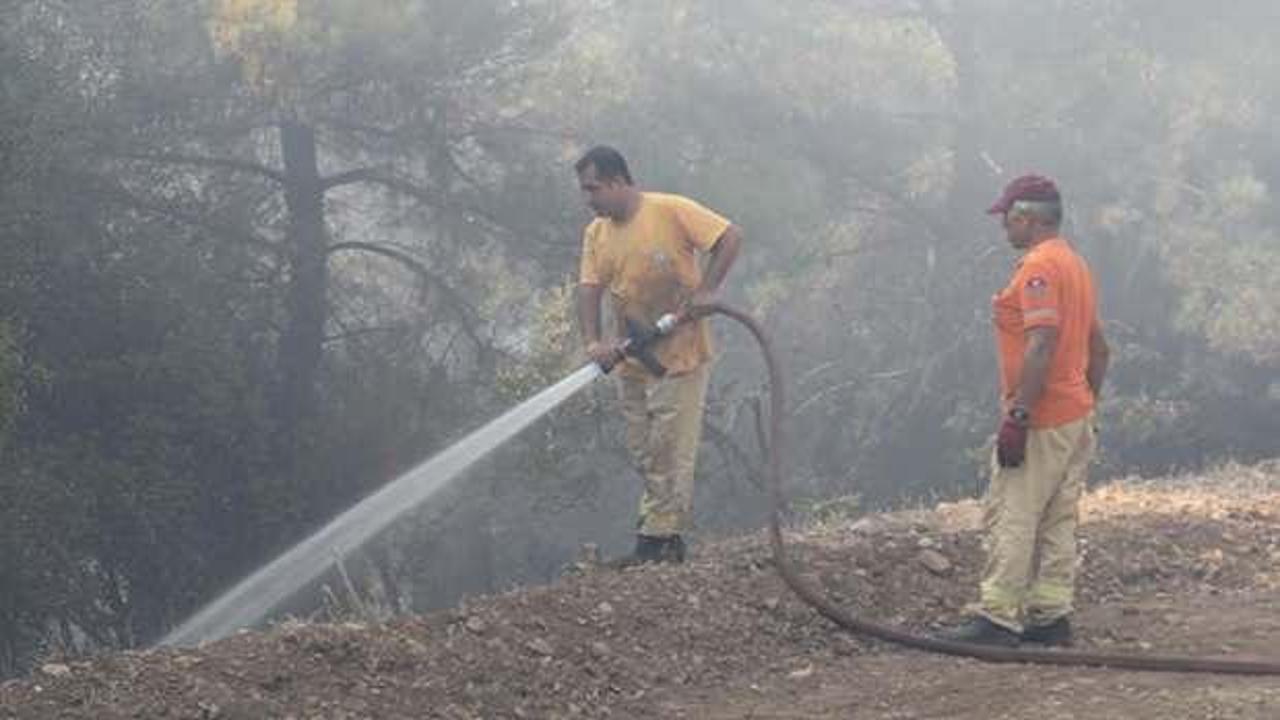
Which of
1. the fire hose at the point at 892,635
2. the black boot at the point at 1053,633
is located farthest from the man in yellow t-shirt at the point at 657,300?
the black boot at the point at 1053,633

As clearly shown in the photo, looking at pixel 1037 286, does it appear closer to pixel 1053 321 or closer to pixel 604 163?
pixel 1053 321

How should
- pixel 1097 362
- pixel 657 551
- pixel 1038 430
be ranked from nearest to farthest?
1. pixel 1038 430
2. pixel 1097 362
3. pixel 657 551

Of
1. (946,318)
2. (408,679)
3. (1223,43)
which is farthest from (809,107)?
(408,679)

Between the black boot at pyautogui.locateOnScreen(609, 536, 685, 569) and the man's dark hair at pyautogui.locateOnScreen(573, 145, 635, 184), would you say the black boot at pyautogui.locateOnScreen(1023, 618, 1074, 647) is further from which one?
the man's dark hair at pyautogui.locateOnScreen(573, 145, 635, 184)

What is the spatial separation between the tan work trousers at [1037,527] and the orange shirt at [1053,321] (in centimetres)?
9

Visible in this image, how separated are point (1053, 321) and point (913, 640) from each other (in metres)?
1.32

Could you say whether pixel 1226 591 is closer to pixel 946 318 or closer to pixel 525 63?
pixel 525 63

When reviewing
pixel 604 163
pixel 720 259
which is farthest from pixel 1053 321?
pixel 604 163

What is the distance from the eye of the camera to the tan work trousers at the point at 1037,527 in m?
6.29

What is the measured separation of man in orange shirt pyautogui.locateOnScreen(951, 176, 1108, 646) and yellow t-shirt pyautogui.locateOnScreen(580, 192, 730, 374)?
1.45 m

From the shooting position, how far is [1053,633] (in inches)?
252

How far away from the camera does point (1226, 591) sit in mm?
7594

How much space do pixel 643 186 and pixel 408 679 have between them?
14.2 m

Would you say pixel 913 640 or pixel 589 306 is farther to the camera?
pixel 589 306
